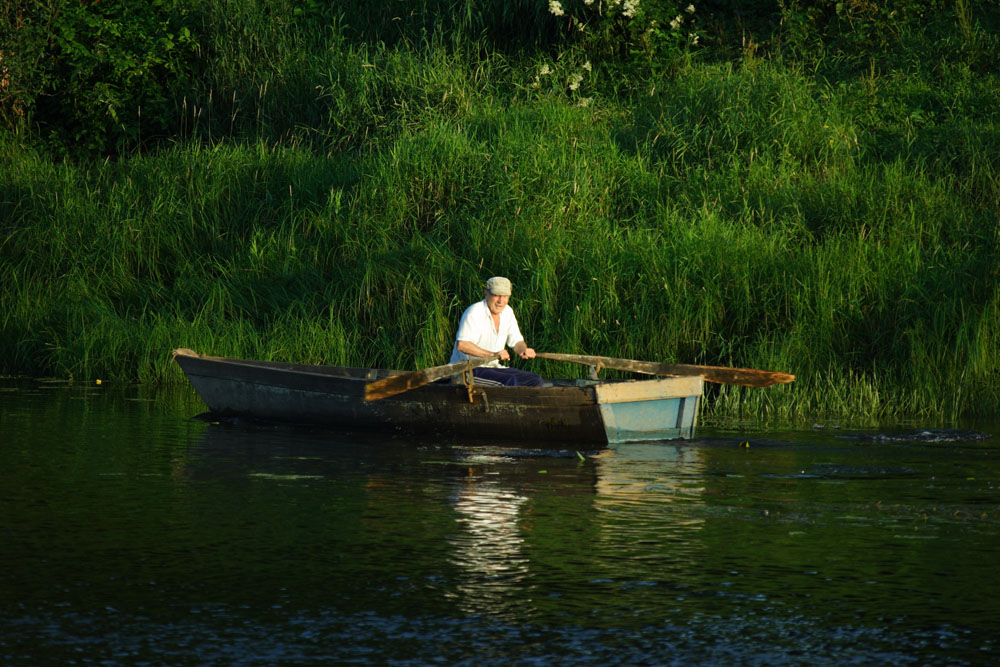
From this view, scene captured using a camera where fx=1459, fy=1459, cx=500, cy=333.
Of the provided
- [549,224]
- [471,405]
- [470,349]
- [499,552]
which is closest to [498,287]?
[470,349]

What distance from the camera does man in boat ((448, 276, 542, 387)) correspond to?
13000 millimetres

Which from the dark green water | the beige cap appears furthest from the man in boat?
the dark green water

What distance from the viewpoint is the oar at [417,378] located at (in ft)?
40.6

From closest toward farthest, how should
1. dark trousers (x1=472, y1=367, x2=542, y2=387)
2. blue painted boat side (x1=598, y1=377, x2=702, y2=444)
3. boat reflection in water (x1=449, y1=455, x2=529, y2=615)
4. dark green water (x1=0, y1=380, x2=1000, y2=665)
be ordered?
dark green water (x1=0, y1=380, x2=1000, y2=665) < boat reflection in water (x1=449, y1=455, x2=529, y2=615) < blue painted boat side (x1=598, y1=377, x2=702, y2=444) < dark trousers (x1=472, y1=367, x2=542, y2=387)

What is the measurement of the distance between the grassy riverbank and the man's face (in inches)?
89.9

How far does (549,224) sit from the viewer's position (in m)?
18.0

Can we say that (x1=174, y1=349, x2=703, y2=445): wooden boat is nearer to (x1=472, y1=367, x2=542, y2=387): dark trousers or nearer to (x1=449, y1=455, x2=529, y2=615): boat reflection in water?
(x1=472, y1=367, x2=542, y2=387): dark trousers

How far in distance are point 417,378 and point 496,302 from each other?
47.4 inches

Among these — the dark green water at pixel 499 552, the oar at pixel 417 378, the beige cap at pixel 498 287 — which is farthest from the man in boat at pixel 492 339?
the dark green water at pixel 499 552

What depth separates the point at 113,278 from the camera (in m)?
19.2

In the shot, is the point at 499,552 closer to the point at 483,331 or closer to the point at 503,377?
the point at 503,377

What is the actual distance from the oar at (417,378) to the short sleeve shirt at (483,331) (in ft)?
2.10

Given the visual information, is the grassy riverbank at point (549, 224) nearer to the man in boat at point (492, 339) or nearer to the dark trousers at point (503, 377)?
the man in boat at point (492, 339)

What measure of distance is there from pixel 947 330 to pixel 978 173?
4.67 m
